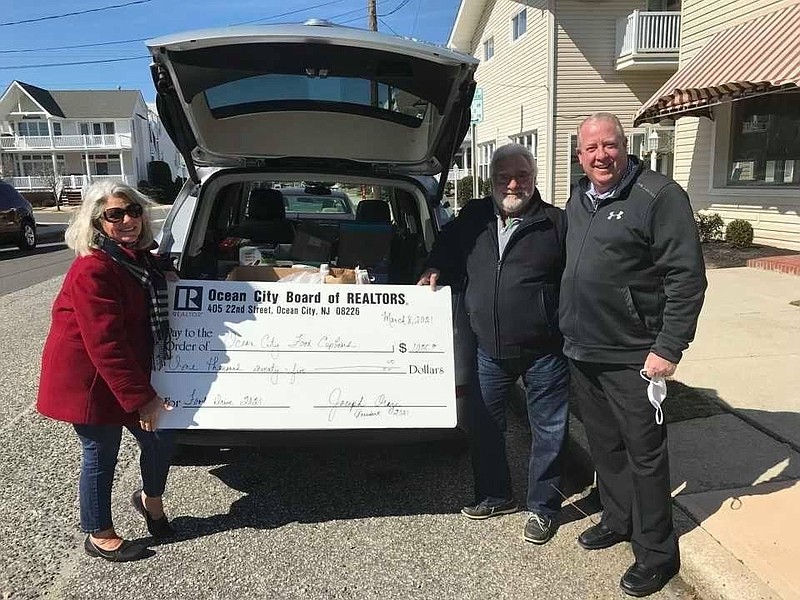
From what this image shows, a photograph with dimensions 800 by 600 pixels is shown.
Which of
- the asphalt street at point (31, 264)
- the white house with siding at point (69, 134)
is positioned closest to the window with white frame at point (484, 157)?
the asphalt street at point (31, 264)

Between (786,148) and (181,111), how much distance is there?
973cm

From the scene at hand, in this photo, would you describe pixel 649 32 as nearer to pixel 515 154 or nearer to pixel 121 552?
pixel 515 154

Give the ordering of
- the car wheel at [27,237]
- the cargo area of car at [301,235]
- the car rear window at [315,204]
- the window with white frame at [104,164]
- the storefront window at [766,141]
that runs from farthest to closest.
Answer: the window with white frame at [104,164], the car wheel at [27,237], the storefront window at [766,141], the car rear window at [315,204], the cargo area of car at [301,235]

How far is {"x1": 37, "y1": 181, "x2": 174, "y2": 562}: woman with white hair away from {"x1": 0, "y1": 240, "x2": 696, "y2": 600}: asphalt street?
24 centimetres

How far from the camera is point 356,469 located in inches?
151

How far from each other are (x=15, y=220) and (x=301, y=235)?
13.6m

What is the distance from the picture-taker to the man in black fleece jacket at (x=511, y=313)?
2.96 meters

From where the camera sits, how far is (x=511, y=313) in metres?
2.96

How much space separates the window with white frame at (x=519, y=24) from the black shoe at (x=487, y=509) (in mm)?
18040

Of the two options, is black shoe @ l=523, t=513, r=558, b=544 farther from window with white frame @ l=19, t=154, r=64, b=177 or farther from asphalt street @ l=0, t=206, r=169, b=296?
window with white frame @ l=19, t=154, r=64, b=177

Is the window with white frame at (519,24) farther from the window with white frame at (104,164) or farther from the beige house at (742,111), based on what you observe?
the window with white frame at (104,164)

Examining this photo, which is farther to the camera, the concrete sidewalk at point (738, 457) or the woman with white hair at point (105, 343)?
the concrete sidewalk at point (738, 457)

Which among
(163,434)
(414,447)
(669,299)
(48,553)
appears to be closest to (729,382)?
(414,447)

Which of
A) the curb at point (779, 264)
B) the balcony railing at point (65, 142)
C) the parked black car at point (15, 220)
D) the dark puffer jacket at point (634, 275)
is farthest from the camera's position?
the balcony railing at point (65, 142)
